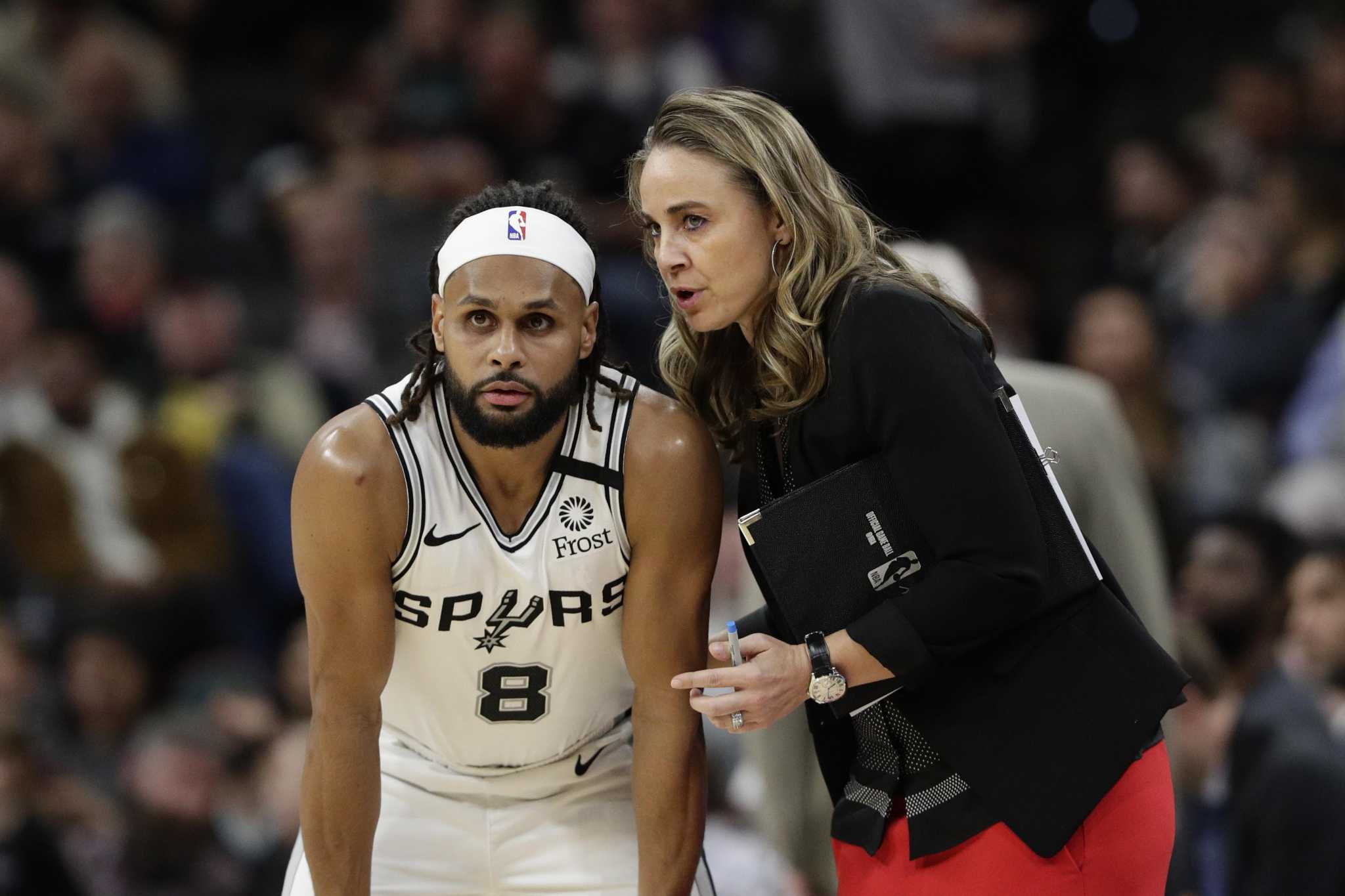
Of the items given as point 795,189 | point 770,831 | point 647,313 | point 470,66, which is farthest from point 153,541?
point 795,189

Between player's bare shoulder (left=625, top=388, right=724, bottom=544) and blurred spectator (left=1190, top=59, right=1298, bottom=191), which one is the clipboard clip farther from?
blurred spectator (left=1190, top=59, right=1298, bottom=191)

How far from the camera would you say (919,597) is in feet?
9.35

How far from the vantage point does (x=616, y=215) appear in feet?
24.6

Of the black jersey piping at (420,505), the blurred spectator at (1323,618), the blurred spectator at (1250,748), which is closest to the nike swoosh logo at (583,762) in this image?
the black jersey piping at (420,505)

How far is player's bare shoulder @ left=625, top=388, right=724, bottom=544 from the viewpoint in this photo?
10.8 ft

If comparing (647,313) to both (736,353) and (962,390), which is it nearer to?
(736,353)

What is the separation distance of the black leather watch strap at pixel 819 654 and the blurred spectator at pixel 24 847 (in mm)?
4305

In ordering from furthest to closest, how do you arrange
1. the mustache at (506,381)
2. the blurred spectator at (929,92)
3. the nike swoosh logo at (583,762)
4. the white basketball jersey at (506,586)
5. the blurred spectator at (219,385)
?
the blurred spectator at (929,92) < the blurred spectator at (219,385) < the nike swoosh logo at (583,762) < the white basketball jersey at (506,586) < the mustache at (506,381)

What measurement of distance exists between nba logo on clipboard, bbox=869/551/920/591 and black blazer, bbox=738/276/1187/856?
0.04 meters

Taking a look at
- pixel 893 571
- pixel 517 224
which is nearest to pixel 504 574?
pixel 517 224

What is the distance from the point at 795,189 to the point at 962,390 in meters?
0.50

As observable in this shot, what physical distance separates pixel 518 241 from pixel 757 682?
0.99m

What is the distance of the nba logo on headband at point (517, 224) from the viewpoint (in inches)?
127

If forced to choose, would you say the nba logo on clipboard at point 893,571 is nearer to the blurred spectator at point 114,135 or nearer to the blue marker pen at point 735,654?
the blue marker pen at point 735,654
